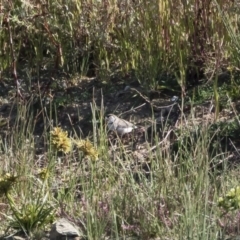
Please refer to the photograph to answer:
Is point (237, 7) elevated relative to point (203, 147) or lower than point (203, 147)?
elevated

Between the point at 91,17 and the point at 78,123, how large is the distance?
3.12 feet

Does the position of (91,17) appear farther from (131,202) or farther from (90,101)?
(131,202)

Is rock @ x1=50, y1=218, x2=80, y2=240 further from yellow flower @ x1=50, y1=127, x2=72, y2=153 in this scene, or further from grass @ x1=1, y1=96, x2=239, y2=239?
yellow flower @ x1=50, y1=127, x2=72, y2=153

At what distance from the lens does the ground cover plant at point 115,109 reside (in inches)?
155

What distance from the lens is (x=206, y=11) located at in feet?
19.1

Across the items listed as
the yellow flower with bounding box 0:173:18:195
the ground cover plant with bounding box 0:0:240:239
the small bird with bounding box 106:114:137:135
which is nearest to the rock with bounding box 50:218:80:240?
the ground cover plant with bounding box 0:0:240:239

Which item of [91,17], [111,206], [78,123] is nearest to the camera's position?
[111,206]

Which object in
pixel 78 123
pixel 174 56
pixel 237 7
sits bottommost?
pixel 78 123

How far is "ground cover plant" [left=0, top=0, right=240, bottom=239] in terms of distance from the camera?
3926 millimetres

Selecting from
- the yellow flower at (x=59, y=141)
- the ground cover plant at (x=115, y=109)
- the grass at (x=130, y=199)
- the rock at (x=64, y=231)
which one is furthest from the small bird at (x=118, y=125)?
the rock at (x=64, y=231)

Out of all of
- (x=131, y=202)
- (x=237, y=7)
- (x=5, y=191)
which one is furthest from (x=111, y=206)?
(x=237, y=7)

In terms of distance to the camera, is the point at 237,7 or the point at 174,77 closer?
the point at 237,7

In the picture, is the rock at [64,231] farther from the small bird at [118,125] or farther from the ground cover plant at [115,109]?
the small bird at [118,125]

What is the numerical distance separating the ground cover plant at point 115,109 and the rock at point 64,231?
4cm
